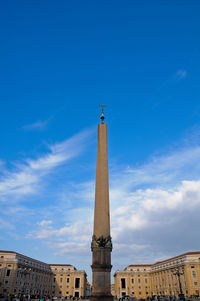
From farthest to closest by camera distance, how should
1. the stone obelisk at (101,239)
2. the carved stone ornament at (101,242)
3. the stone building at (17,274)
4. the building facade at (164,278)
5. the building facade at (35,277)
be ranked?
the building facade at (164,278), the building facade at (35,277), the stone building at (17,274), the carved stone ornament at (101,242), the stone obelisk at (101,239)

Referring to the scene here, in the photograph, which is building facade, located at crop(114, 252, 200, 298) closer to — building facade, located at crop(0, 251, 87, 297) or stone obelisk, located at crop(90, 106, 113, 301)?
building facade, located at crop(0, 251, 87, 297)

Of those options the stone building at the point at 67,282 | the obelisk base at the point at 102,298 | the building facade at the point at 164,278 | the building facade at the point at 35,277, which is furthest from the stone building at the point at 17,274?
the obelisk base at the point at 102,298

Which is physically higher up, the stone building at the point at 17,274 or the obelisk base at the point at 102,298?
the stone building at the point at 17,274

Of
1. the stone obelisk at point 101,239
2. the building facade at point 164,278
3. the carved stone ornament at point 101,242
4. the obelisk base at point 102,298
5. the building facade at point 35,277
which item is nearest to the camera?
the obelisk base at point 102,298

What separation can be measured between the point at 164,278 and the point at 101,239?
2868 inches

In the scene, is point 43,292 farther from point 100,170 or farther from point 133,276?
point 100,170

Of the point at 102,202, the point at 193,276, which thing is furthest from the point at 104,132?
the point at 193,276

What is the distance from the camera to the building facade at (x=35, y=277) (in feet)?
210

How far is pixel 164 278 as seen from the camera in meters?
82.1

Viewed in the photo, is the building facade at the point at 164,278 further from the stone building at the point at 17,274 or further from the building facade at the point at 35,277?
the stone building at the point at 17,274

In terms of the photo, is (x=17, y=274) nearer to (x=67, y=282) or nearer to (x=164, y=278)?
(x=67, y=282)

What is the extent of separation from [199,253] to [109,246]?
55.7 m

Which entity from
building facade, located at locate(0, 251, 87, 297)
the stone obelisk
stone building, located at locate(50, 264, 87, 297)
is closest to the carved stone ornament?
the stone obelisk

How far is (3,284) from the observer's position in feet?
207
